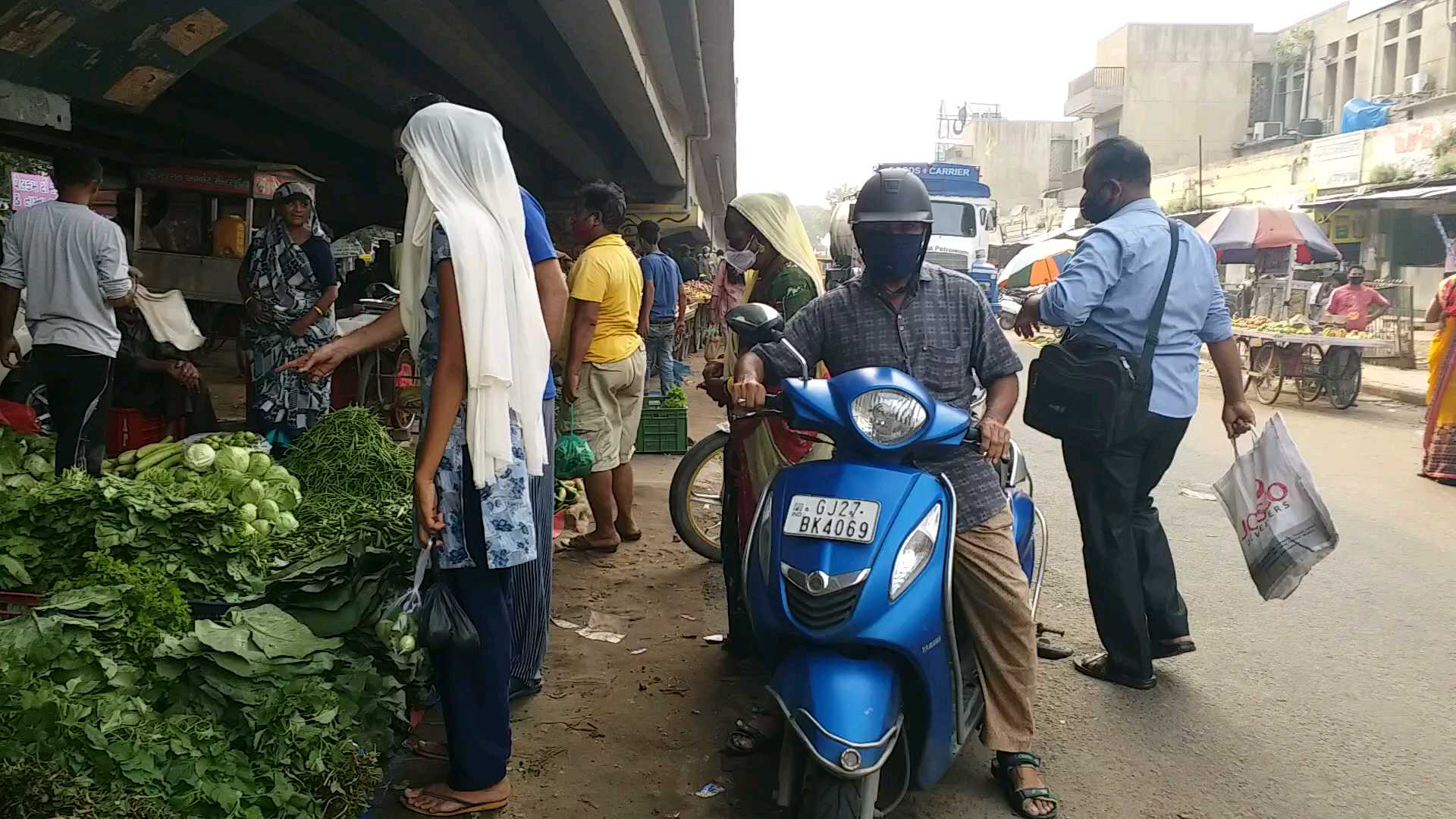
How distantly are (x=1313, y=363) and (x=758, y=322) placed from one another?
13391 millimetres

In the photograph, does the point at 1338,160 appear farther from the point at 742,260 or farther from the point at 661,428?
the point at 742,260

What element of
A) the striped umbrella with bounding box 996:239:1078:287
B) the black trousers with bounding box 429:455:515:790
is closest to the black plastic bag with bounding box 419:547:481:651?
the black trousers with bounding box 429:455:515:790

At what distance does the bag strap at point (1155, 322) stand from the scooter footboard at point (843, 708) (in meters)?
1.98

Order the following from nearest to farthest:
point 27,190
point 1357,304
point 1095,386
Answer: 1. point 1095,386
2. point 27,190
3. point 1357,304

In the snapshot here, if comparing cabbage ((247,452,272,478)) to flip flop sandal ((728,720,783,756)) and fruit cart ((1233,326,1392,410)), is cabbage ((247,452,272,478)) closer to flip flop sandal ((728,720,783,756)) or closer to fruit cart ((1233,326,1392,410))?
flip flop sandal ((728,720,783,756))

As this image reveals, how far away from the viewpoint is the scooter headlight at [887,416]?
2.88 metres

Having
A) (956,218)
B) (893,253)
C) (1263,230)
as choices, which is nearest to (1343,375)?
(1263,230)

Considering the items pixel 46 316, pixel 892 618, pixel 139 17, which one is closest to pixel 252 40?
pixel 139 17

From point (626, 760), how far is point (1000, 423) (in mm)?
1646

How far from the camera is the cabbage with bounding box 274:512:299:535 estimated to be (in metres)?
4.06

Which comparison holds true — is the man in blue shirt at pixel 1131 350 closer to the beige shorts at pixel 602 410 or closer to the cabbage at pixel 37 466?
the beige shorts at pixel 602 410

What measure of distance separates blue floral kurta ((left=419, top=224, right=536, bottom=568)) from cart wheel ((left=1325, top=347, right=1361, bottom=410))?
1348 cm

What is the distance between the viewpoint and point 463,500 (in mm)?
3031

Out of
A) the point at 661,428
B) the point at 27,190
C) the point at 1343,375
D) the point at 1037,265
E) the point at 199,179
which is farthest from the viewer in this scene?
the point at 1037,265
